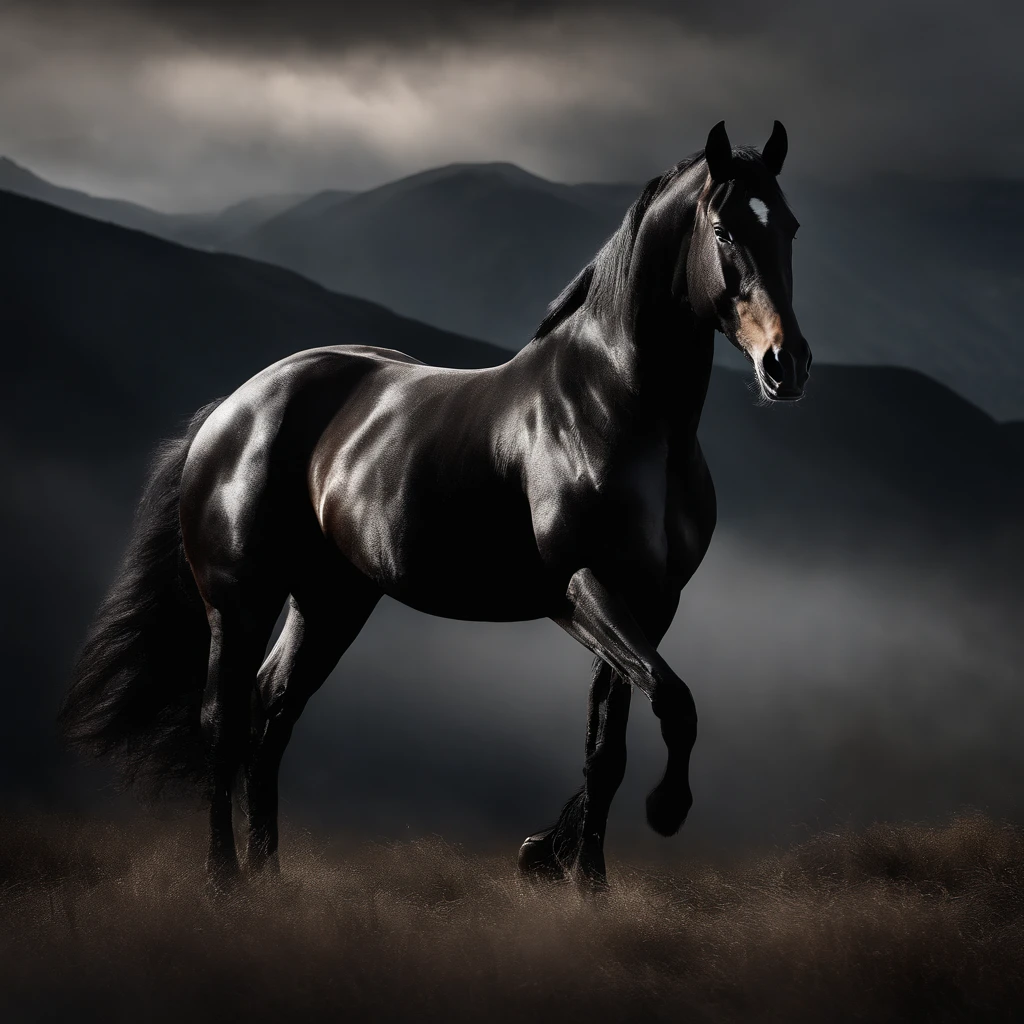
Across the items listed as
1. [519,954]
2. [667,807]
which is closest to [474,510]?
[667,807]

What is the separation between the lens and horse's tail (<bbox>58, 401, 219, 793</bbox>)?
14.6 feet

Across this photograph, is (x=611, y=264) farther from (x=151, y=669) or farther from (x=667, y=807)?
(x=151, y=669)

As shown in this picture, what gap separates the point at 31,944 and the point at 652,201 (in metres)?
2.52

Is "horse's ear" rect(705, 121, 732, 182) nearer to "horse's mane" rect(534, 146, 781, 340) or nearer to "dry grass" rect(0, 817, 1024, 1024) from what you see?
"horse's mane" rect(534, 146, 781, 340)

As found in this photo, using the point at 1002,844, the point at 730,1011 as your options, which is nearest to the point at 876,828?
the point at 1002,844

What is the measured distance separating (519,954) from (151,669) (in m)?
1.91

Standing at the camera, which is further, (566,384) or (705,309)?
(566,384)

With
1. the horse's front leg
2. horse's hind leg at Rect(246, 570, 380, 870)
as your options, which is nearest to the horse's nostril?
the horse's front leg

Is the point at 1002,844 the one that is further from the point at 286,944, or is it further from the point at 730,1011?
the point at 286,944

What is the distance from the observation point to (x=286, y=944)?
3211 millimetres

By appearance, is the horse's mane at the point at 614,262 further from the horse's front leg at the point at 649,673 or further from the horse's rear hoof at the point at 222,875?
the horse's rear hoof at the point at 222,875

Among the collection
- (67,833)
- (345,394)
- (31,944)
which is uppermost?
(345,394)

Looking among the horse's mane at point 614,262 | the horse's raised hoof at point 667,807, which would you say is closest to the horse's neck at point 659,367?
the horse's mane at point 614,262

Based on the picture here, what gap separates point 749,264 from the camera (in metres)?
3.10
